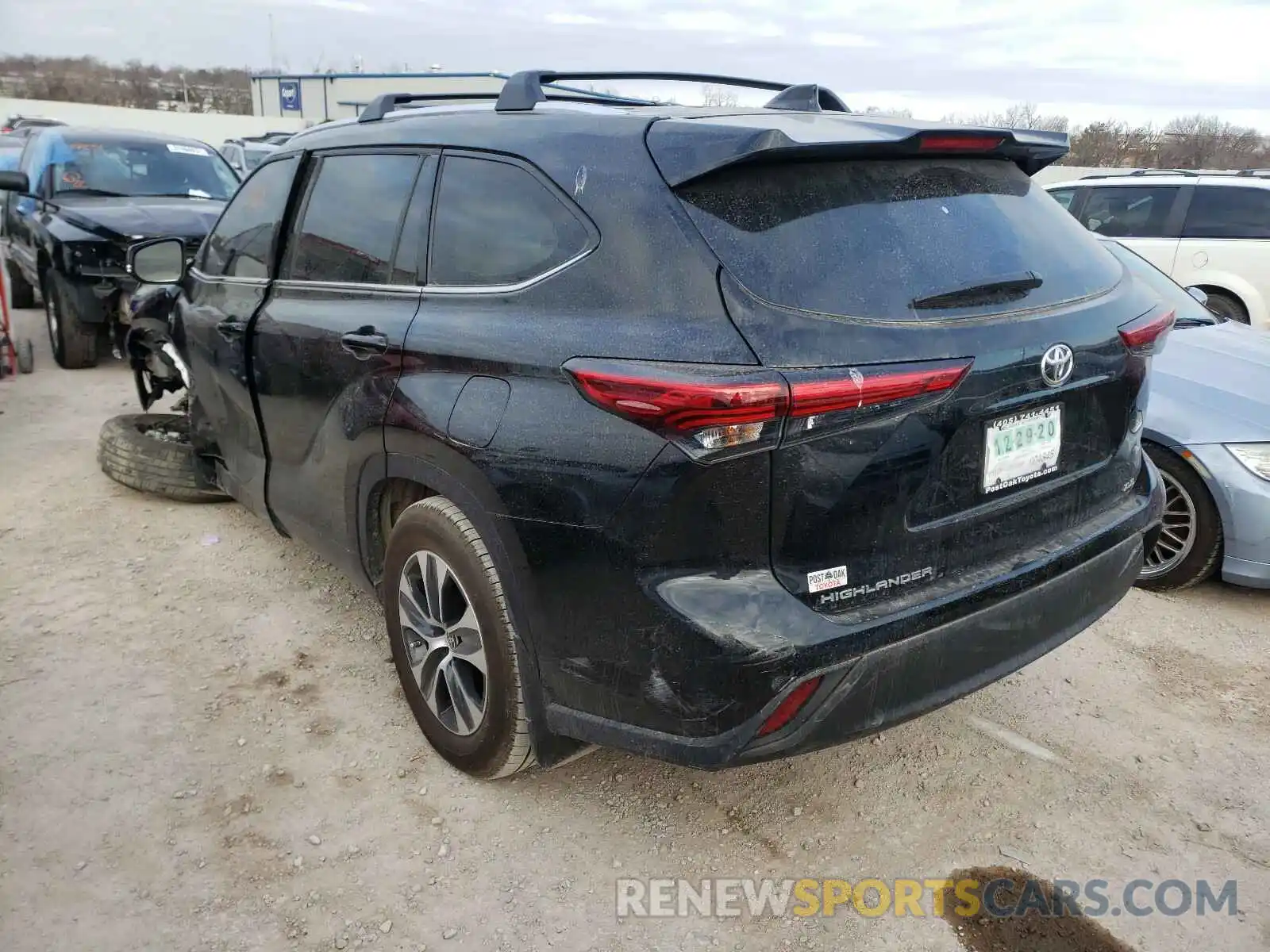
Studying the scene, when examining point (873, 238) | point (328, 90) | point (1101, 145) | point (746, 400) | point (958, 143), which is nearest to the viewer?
point (746, 400)

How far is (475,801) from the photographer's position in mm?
2758

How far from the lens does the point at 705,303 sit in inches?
79.7

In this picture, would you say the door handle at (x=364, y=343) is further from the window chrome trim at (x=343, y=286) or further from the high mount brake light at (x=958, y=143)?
the high mount brake light at (x=958, y=143)

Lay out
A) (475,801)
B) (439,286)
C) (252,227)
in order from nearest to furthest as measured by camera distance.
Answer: (439,286) < (475,801) < (252,227)

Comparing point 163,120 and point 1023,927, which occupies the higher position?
point 1023,927

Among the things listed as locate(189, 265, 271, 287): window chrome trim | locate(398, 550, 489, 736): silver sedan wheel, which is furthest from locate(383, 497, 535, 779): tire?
locate(189, 265, 271, 287): window chrome trim

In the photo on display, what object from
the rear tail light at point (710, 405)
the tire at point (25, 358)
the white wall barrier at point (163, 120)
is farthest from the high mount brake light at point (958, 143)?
the white wall barrier at point (163, 120)

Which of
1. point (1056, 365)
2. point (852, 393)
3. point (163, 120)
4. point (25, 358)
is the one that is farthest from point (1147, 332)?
point (163, 120)

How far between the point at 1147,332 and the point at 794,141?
1.24 meters

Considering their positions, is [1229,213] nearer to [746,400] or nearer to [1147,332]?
[1147,332]

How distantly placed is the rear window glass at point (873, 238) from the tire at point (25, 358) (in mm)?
7229

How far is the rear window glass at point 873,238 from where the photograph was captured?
207 centimetres

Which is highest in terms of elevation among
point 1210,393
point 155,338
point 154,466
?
point 1210,393

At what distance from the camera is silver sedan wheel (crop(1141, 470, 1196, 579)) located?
4055mm
